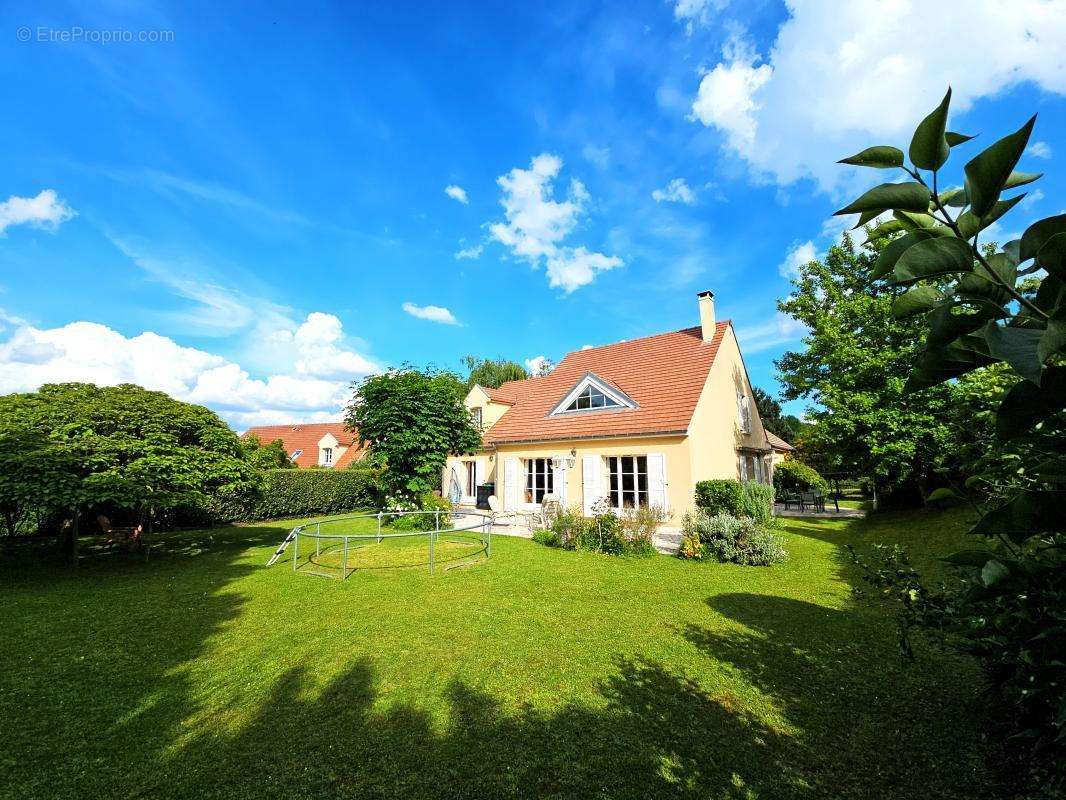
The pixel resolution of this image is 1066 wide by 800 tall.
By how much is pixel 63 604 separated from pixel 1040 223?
12.4m

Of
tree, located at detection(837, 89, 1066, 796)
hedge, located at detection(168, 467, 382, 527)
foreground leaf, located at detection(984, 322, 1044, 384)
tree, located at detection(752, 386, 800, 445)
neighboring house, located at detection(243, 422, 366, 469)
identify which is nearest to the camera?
foreground leaf, located at detection(984, 322, 1044, 384)

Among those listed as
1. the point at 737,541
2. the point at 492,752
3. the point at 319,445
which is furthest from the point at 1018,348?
the point at 319,445

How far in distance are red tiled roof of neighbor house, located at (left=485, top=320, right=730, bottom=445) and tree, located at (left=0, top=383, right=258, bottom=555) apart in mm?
10929

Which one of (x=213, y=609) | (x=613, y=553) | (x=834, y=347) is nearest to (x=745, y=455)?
(x=834, y=347)

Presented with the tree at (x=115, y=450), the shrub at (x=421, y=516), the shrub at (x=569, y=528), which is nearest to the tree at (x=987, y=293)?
the shrub at (x=569, y=528)

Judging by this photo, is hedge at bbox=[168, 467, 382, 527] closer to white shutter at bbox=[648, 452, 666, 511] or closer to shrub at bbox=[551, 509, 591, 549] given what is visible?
shrub at bbox=[551, 509, 591, 549]

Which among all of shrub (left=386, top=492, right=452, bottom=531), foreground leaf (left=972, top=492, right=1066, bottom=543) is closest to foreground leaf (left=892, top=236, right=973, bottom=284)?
foreground leaf (left=972, top=492, right=1066, bottom=543)

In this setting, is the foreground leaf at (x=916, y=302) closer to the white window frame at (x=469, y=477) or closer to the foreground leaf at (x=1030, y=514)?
the foreground leaf at (x=1030, y=514)

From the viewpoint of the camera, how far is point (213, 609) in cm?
773

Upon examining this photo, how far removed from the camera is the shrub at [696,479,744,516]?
13578 mm

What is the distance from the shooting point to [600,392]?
18656 mm

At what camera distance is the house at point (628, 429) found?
15531 mm

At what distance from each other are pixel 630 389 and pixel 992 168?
1773 cm

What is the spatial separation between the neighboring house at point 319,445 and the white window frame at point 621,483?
28.5 metres
